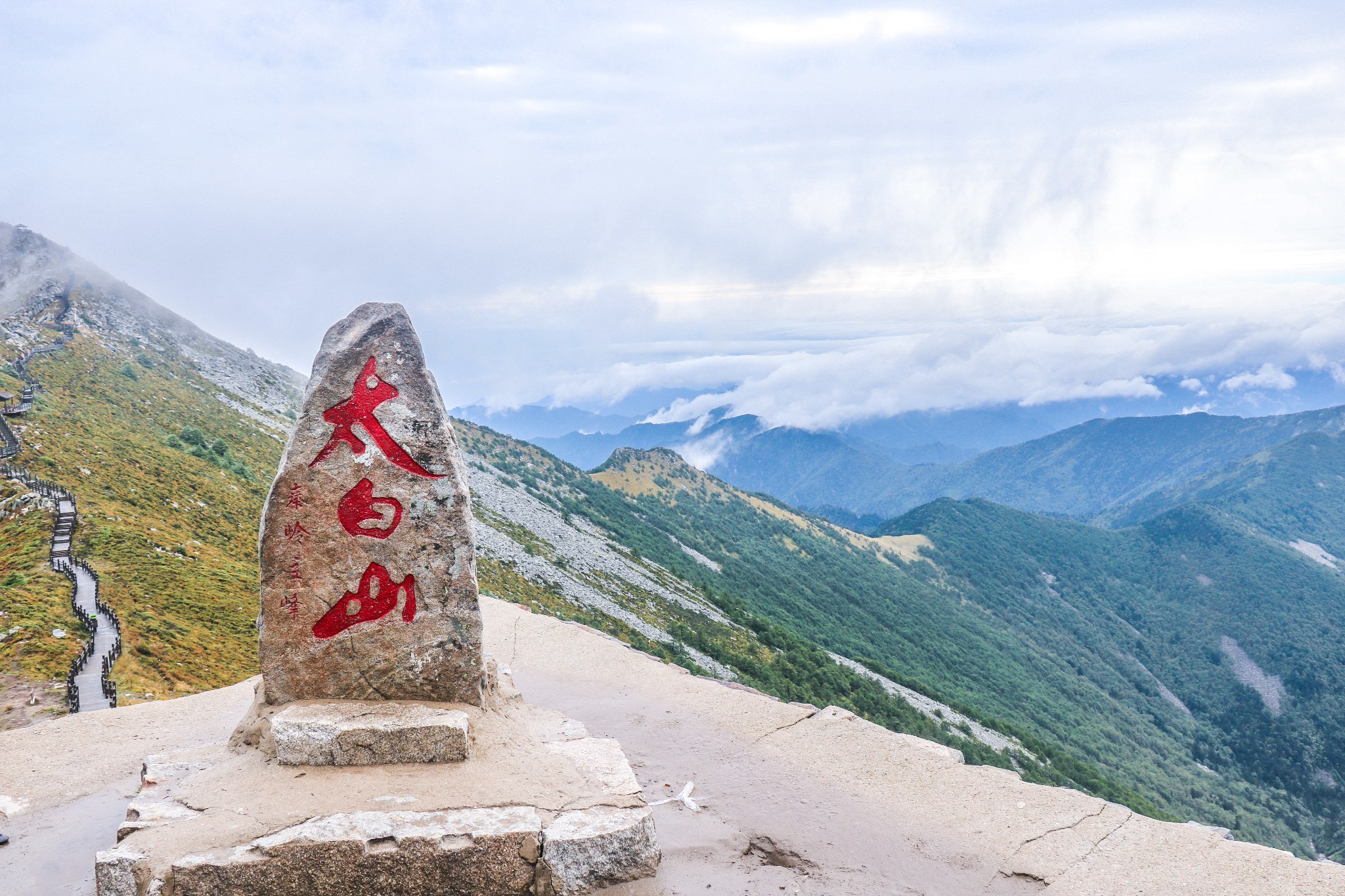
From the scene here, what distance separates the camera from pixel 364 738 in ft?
34.7

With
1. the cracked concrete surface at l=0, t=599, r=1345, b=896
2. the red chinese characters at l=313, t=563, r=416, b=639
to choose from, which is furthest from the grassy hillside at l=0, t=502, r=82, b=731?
the red chinese characters at l=313, t=563, r=416, b=639

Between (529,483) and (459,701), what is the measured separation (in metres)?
88.4

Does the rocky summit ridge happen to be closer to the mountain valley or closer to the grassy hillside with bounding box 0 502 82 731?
the mountain valley

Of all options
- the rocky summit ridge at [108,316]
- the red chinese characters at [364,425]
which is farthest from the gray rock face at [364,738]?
the rocky summit ridge at [108,316]

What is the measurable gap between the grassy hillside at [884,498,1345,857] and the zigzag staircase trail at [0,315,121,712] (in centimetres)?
10710

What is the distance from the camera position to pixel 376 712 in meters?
11.2

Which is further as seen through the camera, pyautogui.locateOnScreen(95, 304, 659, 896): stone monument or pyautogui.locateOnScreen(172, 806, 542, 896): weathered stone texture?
pyautogui.locateOnScreen(95, 304, 659, 896): stone monument

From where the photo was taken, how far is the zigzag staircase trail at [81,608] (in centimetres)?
1552

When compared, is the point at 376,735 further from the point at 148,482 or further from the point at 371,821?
the point at 148,482

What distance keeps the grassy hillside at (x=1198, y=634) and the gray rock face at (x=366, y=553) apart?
346ft

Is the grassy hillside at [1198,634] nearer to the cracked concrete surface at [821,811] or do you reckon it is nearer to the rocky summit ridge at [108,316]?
the cracked concrete surface at [821,811]

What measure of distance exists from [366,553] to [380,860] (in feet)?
15.0

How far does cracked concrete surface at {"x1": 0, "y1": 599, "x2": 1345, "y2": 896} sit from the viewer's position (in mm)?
10000

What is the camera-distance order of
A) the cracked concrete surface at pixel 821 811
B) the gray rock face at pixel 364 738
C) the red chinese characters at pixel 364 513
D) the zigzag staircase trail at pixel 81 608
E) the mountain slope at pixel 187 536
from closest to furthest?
the cracked concrete surface at pixel 821 811
the gray rock face at pixel 364 738
the red chinese characters at pixel 364 513
the zigzag staircase trail at pixel 81 608
the mountain slope at pixel 187 536
